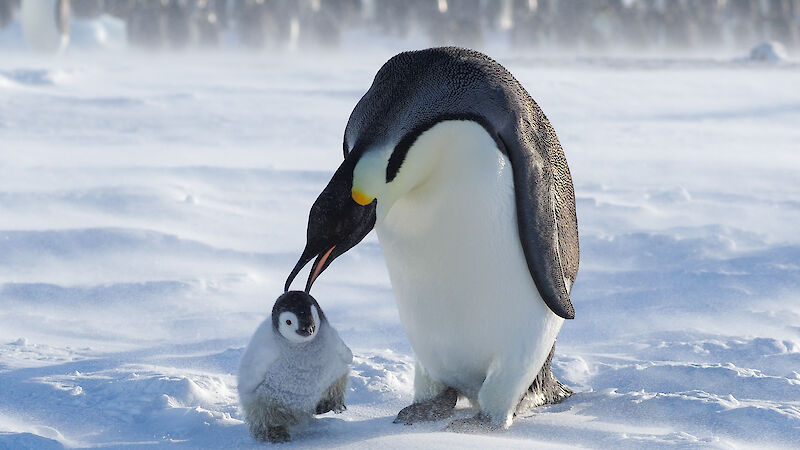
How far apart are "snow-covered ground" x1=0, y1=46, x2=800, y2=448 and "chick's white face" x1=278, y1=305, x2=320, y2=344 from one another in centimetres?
26

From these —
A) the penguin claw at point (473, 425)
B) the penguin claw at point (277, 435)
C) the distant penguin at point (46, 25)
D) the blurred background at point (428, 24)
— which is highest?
the blurred background at point (428, 24)

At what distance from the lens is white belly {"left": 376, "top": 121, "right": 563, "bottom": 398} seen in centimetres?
230

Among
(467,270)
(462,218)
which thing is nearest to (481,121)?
(462,218)

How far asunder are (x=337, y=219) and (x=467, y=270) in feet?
1.17

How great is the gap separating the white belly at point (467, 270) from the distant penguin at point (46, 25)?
12.9m

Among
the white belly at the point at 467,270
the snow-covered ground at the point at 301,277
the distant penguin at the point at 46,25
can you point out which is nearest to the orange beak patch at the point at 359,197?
the white belly at the point at 467,270

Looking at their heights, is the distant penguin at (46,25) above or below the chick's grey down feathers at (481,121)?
above

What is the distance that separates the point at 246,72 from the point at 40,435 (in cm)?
884

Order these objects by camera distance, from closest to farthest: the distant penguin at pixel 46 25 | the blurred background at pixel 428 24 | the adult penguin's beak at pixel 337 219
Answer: the adult penguin's beak at pixel 337 219, the distant penguin at pixel 46 25, the blurred background at pixel 428 24

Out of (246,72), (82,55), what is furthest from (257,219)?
(82,55)

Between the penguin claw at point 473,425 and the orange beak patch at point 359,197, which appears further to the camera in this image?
the penguin claw at point 473,425

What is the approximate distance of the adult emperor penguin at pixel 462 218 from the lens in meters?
2.24

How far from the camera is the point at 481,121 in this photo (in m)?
2.28

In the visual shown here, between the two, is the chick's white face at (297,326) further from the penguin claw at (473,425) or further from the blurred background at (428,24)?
the blurred background at (428,24)
